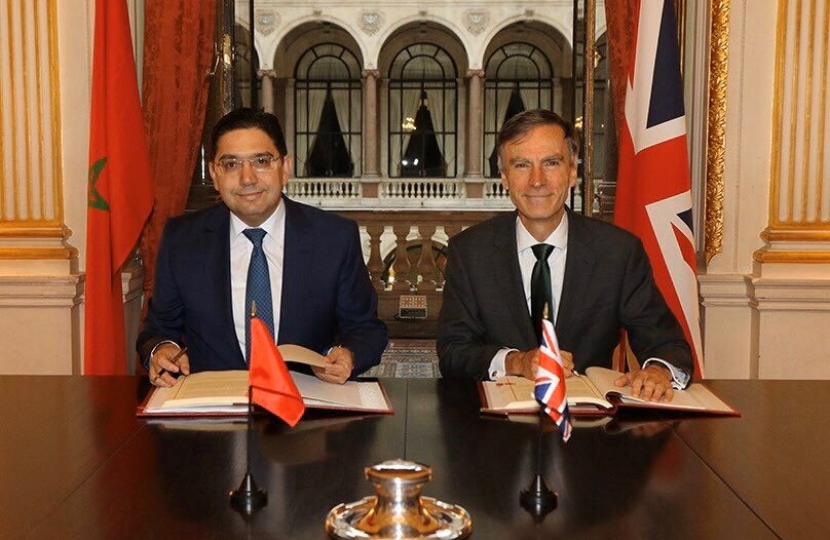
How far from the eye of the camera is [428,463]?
1.78m

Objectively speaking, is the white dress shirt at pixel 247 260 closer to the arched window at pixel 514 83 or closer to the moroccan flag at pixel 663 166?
the moroccan flag at pixel 663 166

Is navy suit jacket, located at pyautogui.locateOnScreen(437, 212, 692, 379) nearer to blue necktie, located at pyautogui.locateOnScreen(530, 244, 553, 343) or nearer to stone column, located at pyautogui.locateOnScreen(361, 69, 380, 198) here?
blue necktie, located at pyautogui.locateOnScreen(530, 244, 553, 343)

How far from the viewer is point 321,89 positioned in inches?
966

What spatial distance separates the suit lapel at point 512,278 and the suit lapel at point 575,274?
3.6 inches

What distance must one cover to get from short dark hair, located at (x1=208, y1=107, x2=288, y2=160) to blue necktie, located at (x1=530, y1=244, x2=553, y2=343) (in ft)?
2.54

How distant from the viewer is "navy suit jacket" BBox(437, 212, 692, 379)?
107 inches

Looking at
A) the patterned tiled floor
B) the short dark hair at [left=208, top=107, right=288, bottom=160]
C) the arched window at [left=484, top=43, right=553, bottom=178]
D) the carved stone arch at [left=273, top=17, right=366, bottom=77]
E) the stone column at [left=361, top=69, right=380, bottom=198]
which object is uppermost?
the carved stone arch at [left=273, top=17, right=366, bottom=77]

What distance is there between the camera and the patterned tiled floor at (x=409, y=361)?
650cm

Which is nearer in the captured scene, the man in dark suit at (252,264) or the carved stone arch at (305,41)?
the man in dark suit at (252,264)

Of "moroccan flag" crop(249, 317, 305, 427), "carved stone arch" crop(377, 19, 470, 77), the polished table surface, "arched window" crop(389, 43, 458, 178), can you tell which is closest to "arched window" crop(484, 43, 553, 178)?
"carved stone arch" crop(377, 19, 470, 77)

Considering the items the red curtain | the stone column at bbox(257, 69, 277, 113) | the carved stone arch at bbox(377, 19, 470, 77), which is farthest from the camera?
the carved stone arch at bbox(377, 19, 470, 77)

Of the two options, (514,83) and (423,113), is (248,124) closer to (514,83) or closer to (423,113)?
(514,83)

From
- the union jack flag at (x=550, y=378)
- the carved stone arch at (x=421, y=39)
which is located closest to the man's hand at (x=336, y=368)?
the union jack flag at (x=550, y=378)

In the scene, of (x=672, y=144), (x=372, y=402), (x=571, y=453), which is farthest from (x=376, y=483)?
(x=672, y=144)
